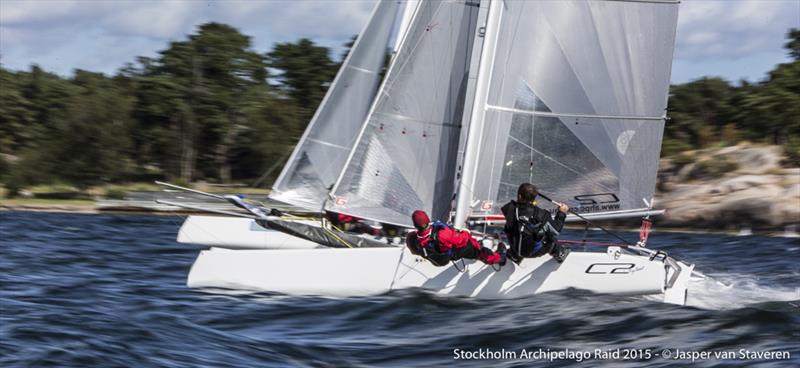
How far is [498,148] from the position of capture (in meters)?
12.5

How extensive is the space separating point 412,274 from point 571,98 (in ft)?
9.98

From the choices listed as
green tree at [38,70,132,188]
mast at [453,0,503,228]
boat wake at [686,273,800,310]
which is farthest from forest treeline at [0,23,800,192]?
mast at [453,0,503,228]

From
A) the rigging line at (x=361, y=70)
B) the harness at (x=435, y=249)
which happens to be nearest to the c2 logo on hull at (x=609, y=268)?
the harness at (x=435, y=249)

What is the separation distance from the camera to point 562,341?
938 centimetres

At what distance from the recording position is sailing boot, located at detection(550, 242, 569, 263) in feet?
36.8

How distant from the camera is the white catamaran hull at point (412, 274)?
36.9 ft

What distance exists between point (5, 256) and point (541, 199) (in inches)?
348

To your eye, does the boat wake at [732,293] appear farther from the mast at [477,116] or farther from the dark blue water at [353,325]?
the mast at [477,116]

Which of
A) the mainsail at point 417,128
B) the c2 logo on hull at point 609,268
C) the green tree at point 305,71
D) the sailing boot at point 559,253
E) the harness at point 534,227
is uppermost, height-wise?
the green tree at point 305,71

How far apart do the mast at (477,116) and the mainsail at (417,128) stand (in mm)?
815

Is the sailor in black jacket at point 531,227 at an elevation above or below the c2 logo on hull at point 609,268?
above

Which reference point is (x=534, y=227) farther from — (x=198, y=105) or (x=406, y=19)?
(x=198, y=105)

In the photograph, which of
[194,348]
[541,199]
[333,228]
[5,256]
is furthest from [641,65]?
[5,256]

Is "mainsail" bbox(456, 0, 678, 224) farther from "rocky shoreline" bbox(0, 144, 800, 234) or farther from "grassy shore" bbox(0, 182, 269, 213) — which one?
"grassy shore" bbox(0, 182, 269, 213)
